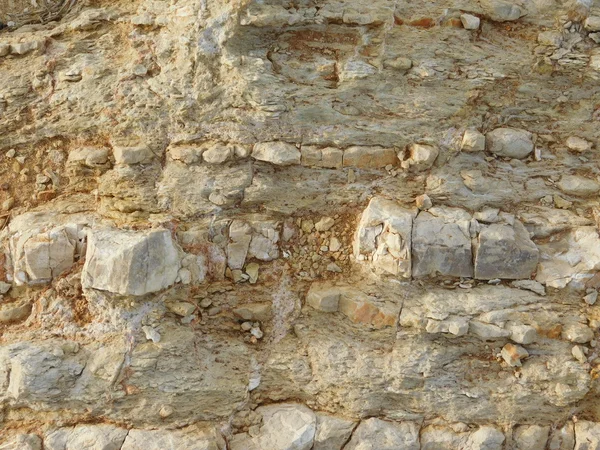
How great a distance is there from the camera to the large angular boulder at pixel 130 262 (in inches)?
156

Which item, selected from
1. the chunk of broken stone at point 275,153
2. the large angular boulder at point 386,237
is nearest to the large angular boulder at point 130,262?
the chunk of broken stone at point 275,153

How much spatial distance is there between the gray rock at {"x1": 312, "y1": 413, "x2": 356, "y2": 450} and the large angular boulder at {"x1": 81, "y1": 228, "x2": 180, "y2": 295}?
1.72m

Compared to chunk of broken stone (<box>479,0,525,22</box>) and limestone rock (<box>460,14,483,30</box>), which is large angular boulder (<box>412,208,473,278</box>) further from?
chunk of broken stone (<box>479,0,525,22</box>)

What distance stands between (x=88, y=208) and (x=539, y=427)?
4.25 metres

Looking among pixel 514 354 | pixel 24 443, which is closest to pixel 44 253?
pixel 24 443

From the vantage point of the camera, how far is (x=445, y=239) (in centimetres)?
414

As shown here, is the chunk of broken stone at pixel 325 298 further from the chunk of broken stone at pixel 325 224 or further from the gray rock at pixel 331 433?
the gray rock at pixel 331 433

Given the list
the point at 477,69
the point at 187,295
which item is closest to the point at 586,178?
the point at 477,69

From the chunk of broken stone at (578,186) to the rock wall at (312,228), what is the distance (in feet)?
0.08

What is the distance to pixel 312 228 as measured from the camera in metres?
4.42

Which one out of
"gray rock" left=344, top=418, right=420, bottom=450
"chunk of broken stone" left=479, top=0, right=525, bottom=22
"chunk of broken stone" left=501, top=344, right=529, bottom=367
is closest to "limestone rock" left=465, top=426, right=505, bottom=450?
"gray rock" left=344, top=418, right=420, bottom=450

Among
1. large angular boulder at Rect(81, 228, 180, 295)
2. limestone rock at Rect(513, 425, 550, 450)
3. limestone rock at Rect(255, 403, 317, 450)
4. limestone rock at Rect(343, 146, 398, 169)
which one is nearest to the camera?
large angular boulder at Rect(81, 228, 180, 295)

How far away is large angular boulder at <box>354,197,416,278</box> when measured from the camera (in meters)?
4.12

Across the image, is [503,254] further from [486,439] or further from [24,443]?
[24,443]
